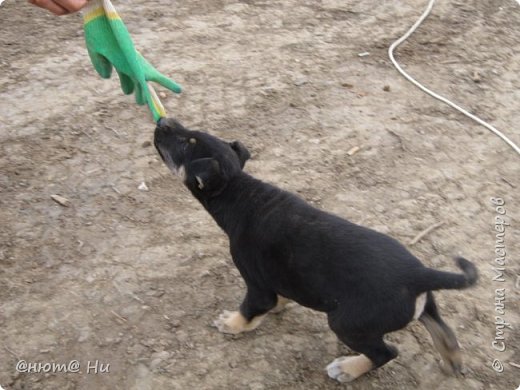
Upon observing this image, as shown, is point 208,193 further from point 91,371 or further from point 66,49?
point 66,49

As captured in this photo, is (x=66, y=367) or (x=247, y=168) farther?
(x=247, y=168)

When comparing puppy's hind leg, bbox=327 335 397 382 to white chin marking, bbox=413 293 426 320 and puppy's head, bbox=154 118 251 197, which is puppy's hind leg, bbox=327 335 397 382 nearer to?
white chin marking, bbox=413 293 426 320

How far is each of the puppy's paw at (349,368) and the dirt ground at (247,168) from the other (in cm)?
8

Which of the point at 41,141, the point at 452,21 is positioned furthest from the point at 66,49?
the point at 452,21

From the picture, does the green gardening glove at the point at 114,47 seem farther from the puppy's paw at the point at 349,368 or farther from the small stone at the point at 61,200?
the puppy's paw at the point at 349,368

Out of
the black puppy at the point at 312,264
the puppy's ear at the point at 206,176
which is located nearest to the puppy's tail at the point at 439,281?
the black puppy at the point at 312,264

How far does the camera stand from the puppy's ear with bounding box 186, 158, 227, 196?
389cm

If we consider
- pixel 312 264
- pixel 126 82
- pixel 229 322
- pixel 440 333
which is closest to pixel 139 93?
pixel 126 82

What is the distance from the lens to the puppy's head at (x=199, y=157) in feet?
12.8

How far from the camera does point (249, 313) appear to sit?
13.3 ft

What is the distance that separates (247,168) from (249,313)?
1779mm

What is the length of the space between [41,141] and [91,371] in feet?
8.51

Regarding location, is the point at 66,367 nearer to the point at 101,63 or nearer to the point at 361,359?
the point at 361,359

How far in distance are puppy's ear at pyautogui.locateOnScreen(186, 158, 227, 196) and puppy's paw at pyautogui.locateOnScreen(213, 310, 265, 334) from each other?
0.84 meters
